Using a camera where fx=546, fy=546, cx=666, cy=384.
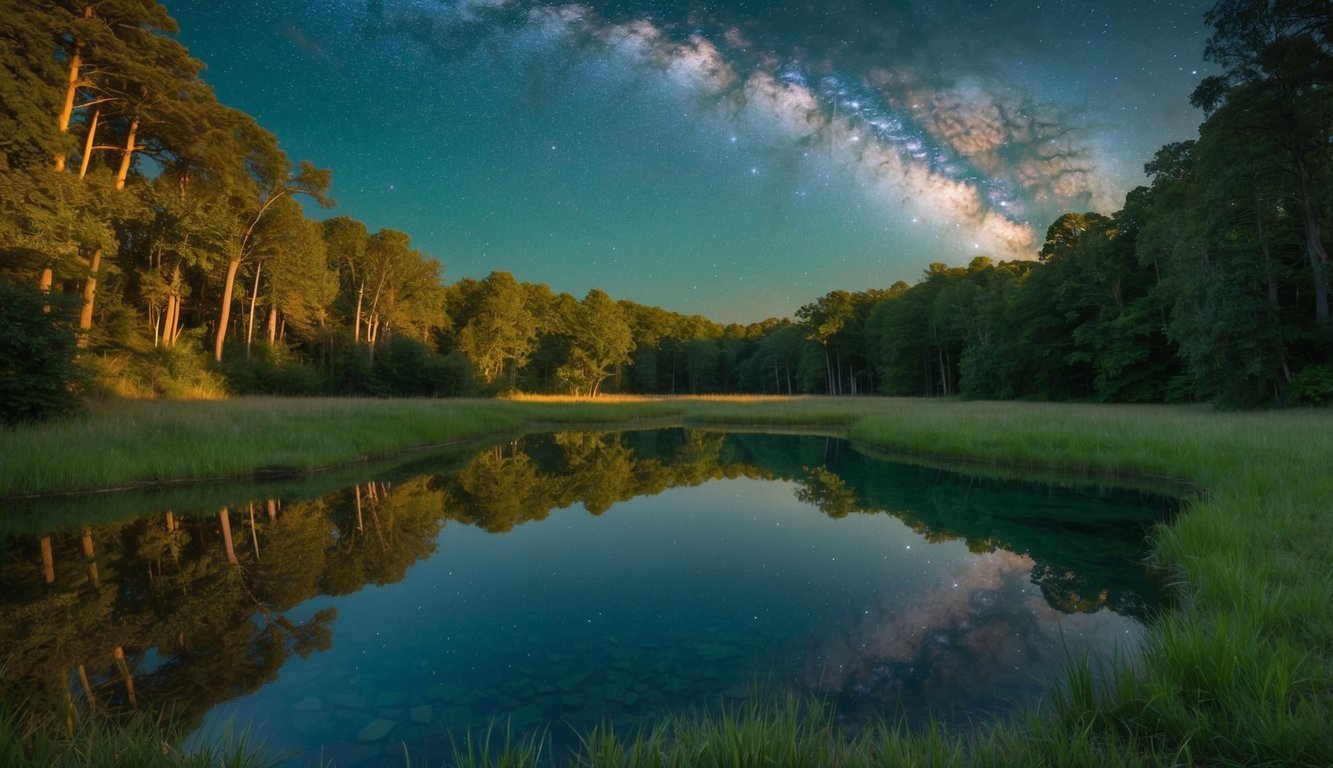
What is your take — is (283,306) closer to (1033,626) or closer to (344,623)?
(344,623)

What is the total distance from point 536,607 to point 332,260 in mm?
47835

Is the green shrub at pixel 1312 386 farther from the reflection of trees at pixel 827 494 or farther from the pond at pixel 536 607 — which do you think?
the reflection of trees at pixel 827 494

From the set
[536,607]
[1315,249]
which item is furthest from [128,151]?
[1315,249]

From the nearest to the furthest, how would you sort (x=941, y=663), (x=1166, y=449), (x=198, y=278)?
(x=941, y=663)
(x=1166, y=449)
(x=198, y=278)

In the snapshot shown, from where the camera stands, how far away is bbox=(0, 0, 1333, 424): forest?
47.0 feet

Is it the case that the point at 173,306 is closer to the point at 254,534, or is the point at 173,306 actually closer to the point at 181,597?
the point at 254,534

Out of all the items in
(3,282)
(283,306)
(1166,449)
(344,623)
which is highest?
(283,306)

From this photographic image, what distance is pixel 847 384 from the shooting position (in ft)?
252

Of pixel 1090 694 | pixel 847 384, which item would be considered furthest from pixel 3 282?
pixel 847 384

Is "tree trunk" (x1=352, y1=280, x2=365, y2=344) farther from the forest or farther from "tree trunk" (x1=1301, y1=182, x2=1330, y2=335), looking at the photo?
"tree trunk" (x1=1301, y1=182, x2=1330, y2=335)

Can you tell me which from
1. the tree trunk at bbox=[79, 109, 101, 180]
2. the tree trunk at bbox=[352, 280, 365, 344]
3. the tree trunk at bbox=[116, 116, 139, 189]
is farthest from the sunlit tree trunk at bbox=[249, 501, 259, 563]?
the tree trunk at bbox=[352, 280, 365, 344]

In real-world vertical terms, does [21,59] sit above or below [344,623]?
above

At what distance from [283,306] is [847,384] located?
65.6 metres

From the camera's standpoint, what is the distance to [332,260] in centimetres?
4406
